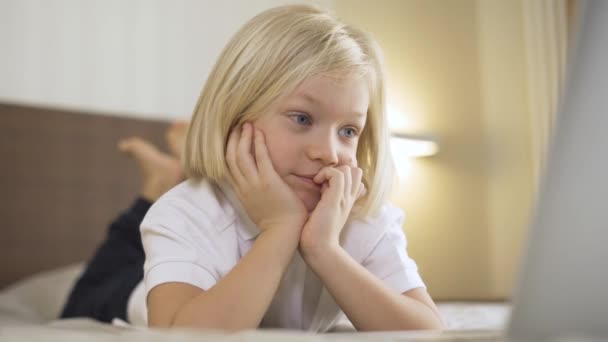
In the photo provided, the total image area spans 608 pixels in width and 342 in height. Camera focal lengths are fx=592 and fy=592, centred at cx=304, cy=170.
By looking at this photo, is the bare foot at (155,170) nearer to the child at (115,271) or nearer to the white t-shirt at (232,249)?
the child at (115,271)

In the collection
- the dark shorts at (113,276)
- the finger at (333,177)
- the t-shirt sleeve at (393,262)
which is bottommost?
the dark shorts at (113,276)

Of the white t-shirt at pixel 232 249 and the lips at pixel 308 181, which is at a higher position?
the lips at pixel 308 181

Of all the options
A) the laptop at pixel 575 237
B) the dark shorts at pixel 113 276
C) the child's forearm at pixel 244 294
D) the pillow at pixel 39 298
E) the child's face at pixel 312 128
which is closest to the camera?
the laptop at pixel 575 237

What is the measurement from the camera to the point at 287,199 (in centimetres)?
64

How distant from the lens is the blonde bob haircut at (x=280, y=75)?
0.68 m

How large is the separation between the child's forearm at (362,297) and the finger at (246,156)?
0.12m

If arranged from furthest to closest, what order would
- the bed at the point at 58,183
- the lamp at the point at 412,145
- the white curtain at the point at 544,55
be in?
the bed at the point at 58,183, the lamp at the point at 412,145, the white curtain at the point at 544,55

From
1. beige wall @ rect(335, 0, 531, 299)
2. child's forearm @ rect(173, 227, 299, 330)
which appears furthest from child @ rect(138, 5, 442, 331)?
beige wall @ rect(335, 0, 531, 299)

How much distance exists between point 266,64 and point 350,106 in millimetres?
112

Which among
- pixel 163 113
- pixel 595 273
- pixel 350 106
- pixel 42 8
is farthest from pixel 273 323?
pixel 42 8

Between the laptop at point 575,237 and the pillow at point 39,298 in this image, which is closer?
the laptop at point 575,237

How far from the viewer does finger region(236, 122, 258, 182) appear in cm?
66

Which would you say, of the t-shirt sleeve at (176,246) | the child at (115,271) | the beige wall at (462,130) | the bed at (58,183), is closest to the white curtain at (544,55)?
the beige wall at (462,130)

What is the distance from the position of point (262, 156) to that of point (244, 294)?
17cm
